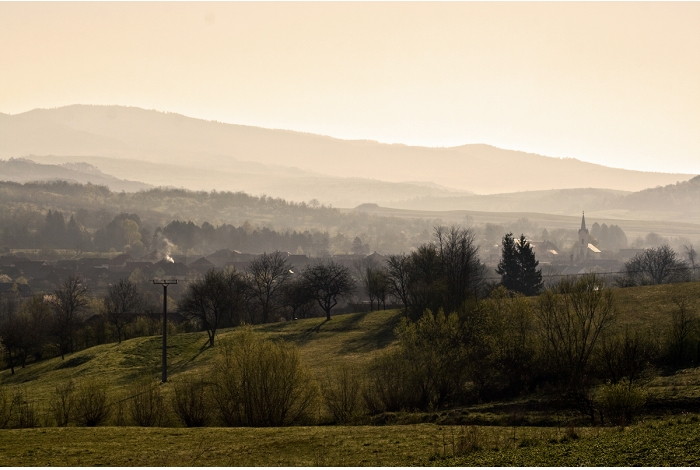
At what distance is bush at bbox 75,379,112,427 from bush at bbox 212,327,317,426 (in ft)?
21.2

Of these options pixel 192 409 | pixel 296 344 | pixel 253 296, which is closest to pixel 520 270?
pixel 253 296

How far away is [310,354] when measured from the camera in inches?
2429

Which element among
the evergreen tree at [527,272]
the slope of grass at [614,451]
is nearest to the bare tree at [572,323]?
the slope of grass at [614,451]

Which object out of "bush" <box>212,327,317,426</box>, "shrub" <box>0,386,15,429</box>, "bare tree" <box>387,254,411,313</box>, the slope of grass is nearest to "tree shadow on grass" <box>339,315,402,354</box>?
"bare tree" <box>387,254,411,313</box>

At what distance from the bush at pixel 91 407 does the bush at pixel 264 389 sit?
6474mm

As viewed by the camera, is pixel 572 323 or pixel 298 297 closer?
pixel 572 323

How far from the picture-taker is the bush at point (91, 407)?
39.1m

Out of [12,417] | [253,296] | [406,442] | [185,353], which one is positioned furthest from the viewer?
[253,296]

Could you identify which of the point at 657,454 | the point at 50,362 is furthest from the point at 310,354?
the point at 657,454

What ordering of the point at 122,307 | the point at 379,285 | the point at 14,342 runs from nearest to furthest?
the point at 14,342 < the point at 379,285 < the point at 122,307

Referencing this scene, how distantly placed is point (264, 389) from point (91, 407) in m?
10.0

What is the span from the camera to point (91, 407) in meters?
39.2

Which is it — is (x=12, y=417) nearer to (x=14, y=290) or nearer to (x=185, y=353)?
(x=185, y=353)

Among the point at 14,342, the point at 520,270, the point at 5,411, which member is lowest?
the point at 14,342
